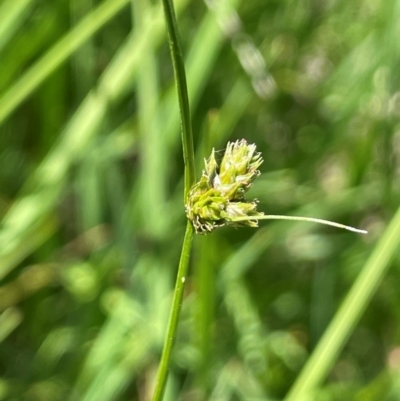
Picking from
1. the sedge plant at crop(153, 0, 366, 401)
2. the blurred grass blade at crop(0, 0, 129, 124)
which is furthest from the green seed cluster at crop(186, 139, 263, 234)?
the blurred grass blade at crop(0, 0, 129, 124)

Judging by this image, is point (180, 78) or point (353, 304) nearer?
point (180, 78)

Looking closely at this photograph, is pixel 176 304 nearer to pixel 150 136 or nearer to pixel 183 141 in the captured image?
pixel 183 141

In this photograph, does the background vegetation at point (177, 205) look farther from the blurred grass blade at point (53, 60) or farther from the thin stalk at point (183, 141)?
the thin stalk at point (183, 141)

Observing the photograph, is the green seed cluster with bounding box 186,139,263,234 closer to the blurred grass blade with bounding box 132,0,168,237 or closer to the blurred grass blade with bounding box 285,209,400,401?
the blurred grass blade with bounding box 285,209,400,401

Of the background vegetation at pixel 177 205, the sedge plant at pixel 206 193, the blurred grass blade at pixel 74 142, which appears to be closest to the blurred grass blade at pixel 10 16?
the background vegetation at pixel 177 205

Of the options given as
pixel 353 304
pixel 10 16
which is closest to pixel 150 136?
pixel 10 16

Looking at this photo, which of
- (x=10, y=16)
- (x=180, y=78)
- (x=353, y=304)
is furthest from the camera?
(x=10, y=16)
